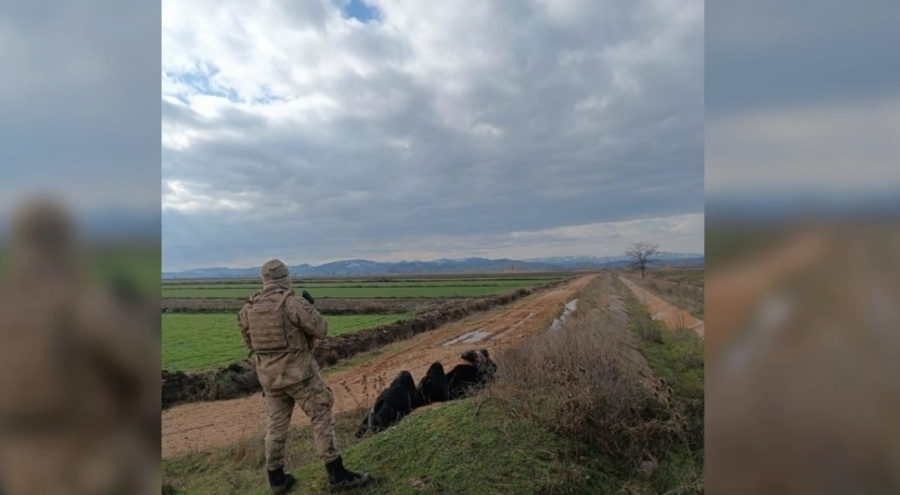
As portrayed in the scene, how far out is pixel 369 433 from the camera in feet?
19.4

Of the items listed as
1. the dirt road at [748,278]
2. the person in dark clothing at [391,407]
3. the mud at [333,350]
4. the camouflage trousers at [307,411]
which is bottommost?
the mud at [333,350]

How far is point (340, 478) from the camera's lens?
12.8 ft

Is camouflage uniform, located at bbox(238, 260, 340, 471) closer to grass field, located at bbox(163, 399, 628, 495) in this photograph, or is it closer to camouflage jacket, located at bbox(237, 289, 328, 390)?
camouflage jacket, located at bbox(237, 289, 328, 390)

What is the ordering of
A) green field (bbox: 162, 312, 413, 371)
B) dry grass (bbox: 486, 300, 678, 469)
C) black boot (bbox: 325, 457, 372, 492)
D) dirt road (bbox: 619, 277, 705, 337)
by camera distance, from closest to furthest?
black boot (bbox: 325, 457, 372, 492)
dry grass (bbox: 486, 300, 678, 469)
dirt road (bbox: 619, 277, 705, 337)
green field (bbox: 162, 312, 413, 371)

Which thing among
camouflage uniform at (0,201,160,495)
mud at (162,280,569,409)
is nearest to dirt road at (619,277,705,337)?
mud at (162,280,569,409)

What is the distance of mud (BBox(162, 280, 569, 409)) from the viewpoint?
1077cm

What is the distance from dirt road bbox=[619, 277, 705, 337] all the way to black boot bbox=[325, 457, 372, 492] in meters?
5.92

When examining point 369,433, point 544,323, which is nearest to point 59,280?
point 369,433

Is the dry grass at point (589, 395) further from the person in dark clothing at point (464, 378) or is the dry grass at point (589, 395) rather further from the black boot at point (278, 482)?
the black boot at point (278, 482)

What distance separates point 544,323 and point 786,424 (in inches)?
316

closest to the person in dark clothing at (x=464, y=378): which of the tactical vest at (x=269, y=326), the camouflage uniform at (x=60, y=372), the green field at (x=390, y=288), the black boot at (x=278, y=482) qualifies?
the green field at (x=390, y=288)

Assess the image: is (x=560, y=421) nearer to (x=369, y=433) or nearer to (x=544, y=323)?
(x=369, y=433)

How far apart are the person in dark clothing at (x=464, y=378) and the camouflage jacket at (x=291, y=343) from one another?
340 cm

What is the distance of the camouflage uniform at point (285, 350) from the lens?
12.1ft
